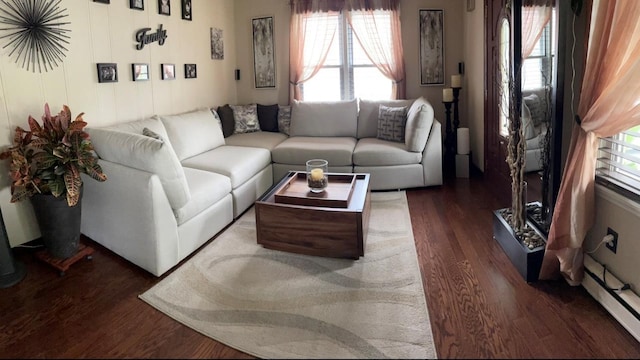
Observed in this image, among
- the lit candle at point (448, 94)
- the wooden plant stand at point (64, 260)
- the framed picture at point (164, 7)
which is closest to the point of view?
the wooden plant stand at point (64, 260)

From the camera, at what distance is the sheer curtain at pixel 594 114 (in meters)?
1.98

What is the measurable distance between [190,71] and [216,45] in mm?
711

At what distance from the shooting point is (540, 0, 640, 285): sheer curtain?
198 centimetres

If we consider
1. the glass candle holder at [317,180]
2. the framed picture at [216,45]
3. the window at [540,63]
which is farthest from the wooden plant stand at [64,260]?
the window at [540,63]

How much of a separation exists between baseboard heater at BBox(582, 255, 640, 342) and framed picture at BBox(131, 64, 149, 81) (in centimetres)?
375

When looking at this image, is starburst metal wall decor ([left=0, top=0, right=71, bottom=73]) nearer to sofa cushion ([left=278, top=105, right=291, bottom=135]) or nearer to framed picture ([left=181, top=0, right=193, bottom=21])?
framed picture ([left=181, top=0, right=193, bottom=21])

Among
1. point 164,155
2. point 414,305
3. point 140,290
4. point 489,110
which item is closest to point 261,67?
point 489,110

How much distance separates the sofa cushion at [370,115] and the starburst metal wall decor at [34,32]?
9.78 feet

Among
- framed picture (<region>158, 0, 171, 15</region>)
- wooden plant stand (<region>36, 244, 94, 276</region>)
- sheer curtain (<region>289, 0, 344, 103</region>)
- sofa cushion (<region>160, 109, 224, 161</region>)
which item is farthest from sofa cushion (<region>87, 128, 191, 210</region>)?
sheer curtain (<region>289, 0, 344, 103</region>)

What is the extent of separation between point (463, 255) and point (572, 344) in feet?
3.16

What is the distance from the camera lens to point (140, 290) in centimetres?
251

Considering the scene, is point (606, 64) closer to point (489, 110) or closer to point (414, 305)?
point (414, 305)

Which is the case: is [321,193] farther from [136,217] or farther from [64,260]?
[64,260]

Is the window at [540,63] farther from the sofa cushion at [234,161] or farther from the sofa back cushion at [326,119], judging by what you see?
the sofa back cushion at [326,119]
